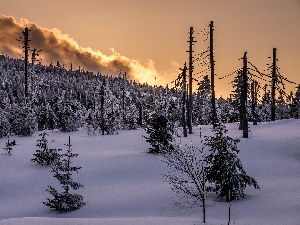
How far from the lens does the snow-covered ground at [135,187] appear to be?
10.9m

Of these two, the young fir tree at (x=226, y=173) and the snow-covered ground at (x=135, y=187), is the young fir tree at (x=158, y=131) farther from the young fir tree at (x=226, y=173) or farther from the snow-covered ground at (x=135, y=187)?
the young fir tree at (x=226, y=173)

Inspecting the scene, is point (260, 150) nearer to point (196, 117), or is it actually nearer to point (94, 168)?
point (94, 168)

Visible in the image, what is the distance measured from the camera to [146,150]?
23.4m

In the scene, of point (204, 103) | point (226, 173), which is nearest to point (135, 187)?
point (226, 173)

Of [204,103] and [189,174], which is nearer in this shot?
[189,174]

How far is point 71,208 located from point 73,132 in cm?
2073

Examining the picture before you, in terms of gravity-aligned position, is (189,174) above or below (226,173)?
above

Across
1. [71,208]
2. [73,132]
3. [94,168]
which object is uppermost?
[73,132]

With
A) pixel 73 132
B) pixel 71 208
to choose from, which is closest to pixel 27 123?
pixel 73 132

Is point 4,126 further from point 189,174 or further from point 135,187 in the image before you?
point 189,174

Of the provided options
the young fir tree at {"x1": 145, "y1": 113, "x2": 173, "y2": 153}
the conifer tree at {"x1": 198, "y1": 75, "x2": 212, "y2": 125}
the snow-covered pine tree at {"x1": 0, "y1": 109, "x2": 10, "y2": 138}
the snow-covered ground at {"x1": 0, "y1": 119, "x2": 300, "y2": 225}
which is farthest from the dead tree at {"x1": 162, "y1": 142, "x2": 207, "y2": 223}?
the conifer tree at {"x1": 198, "y1": 75, "x2": 212, "y2": 125}

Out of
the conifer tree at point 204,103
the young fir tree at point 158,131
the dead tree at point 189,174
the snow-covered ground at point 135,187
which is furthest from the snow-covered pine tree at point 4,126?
the conifer tree at point 204,103

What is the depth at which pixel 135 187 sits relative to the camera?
16.6 metres

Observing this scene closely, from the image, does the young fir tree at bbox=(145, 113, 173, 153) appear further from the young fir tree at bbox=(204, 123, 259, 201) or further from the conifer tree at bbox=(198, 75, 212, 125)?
the conifer tree at bbox=(198, 75, 212, 125)
